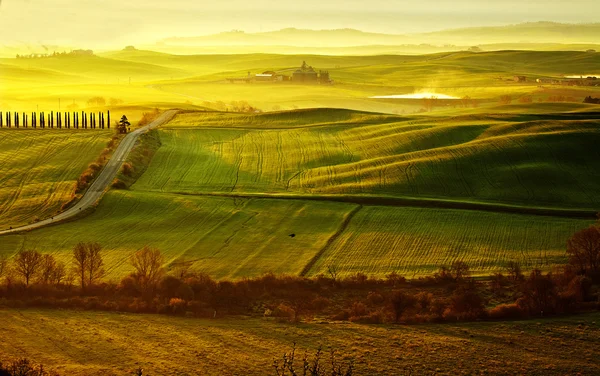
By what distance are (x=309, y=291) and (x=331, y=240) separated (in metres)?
9.94

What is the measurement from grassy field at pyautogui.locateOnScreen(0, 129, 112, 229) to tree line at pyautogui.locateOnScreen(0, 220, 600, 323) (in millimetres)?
15733

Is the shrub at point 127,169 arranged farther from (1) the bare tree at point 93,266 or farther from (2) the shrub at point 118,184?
(1) the bare tree at point 93,266

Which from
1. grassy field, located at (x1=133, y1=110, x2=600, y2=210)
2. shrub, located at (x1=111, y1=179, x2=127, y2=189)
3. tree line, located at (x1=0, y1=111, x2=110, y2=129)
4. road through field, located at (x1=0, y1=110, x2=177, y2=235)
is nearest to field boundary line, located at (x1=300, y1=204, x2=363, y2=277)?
grassy field, located at (x1=133, y1=110, x2=600, y2=210)

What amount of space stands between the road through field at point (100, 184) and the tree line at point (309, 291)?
11.0m

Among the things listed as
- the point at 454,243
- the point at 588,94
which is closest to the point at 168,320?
the point at 454,243

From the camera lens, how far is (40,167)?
242 feet

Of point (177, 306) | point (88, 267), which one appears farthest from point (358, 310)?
point (88, 267)

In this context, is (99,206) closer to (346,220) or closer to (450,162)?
(346,220)

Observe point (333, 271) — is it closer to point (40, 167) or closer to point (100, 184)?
point (100, 184)

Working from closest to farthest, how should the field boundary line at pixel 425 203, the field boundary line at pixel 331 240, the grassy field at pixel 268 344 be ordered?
the grassy field at pixel 268 344
the field boundary line at pixel 331 240
the field boundary line at pixel 425 203

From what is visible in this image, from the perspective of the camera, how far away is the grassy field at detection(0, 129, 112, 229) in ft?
193

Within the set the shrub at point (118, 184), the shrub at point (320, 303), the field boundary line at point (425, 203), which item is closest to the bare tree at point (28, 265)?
the shrub at point (320, 303)

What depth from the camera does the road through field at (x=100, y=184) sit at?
2149 inches

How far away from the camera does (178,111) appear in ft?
399
